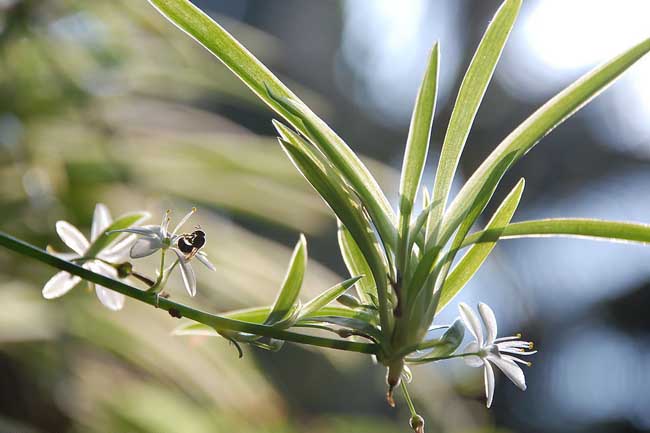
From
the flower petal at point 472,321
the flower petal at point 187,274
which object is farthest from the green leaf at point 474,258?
the flower petal at point 187,274

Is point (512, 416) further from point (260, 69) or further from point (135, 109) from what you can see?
point (260, 69)

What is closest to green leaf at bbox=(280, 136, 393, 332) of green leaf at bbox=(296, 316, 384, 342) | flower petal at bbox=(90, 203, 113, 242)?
green leaf at bbox=(296, 316, 384, 342)

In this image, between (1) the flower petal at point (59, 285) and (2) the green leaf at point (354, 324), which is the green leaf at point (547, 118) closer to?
(2) the green leaf at point (354, 324)

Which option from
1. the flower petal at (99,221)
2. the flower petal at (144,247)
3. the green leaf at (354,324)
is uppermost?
the flower petal at (99,221)

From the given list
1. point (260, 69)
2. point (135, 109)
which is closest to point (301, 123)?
point (260, 69)

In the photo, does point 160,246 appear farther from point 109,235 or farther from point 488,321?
point 488,321

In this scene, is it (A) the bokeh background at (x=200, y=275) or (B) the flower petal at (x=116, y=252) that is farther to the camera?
(A) the bokeh background at (x=200, y=275)
